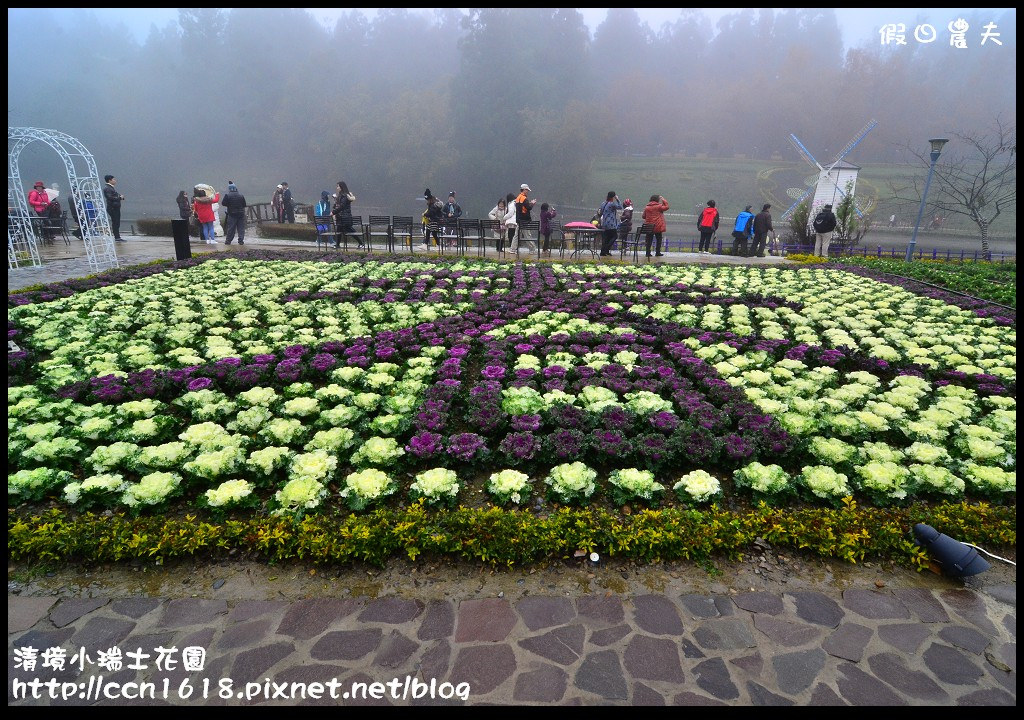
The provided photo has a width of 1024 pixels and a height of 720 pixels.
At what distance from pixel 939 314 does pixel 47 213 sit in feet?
84.8

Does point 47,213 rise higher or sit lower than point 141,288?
higher

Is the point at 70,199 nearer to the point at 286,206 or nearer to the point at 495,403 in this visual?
the point at 286,206

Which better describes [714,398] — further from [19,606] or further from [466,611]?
[19,606]

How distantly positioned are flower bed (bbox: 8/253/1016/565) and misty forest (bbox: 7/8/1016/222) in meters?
48.8

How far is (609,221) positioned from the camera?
57.8 ft

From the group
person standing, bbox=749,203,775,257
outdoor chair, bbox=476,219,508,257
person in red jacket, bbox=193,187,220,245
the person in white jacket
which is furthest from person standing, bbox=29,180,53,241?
person standing, bbox=749,203,775,257

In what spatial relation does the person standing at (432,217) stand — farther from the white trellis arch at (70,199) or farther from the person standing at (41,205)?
the person standing at (41,205)

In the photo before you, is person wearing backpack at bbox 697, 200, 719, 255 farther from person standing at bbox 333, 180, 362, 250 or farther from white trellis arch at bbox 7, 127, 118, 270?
white trellis arch at bbox 7, 127, 118, 270

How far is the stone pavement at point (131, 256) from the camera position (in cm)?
1270

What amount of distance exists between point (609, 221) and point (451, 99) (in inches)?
1894

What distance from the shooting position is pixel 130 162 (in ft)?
238

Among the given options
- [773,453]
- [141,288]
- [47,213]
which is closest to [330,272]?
[141,288]

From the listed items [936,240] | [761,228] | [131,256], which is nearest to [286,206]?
[131,256]

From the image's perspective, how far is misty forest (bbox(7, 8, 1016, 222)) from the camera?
2202 inches
